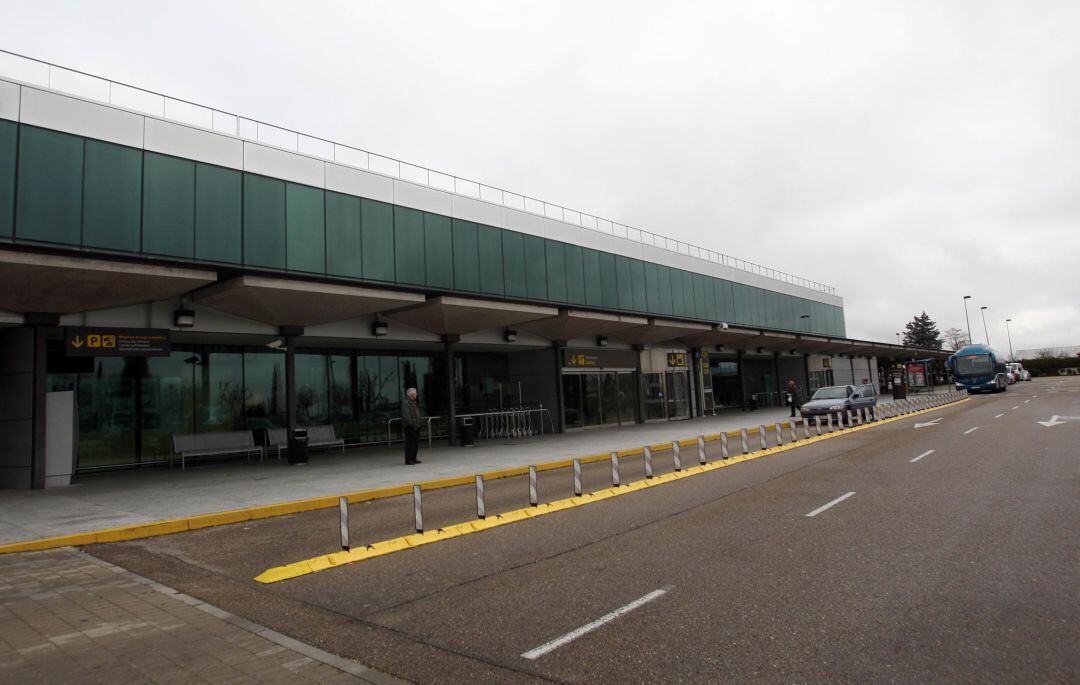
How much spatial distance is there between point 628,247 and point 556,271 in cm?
624

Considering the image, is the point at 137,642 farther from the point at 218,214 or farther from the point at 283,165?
the point at 283,165

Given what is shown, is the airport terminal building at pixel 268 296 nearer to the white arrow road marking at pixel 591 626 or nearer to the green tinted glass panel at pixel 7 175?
the green tinted glass panel at pixel 7 175

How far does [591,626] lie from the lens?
4875 mm

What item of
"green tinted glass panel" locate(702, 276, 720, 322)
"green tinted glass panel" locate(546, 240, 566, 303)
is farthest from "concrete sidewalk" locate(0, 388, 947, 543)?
"green tinted glass panel" locate(702, 276, 720, 322)

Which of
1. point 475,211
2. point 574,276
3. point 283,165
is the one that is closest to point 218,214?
point 283,165

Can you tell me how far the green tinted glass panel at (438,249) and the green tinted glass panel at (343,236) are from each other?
8.41ft

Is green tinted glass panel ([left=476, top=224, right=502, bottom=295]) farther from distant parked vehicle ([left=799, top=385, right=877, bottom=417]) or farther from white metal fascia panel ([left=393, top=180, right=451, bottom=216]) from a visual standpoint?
distant parked vehicle ([left=799, top=385, right=877, bottom=417])

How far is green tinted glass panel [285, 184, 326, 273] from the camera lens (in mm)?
16984

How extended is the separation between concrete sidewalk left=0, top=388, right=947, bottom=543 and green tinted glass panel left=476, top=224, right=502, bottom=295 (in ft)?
18.8

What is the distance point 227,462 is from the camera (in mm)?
20094

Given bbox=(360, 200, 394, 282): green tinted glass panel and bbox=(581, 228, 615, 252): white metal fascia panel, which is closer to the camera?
bbox=(360, 200, 394, 282): green tinted glass panel

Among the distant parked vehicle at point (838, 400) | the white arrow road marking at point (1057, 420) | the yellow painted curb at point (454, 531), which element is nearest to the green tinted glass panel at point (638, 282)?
the distant parked vehicle at point (838, 400)

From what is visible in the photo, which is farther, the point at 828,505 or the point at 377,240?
the point at 377,240

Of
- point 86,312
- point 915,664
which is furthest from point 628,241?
point 915,664
